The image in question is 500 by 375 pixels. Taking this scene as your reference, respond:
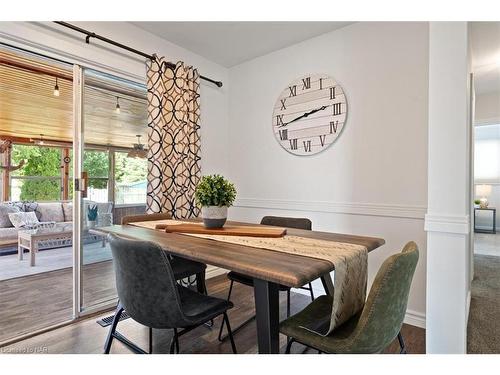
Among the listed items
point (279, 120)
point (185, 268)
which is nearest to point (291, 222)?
point (185, 268)

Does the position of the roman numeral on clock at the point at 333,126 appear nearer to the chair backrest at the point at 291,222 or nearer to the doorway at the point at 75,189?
the chair backrest at the point at 291,222

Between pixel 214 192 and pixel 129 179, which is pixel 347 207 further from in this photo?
pixel 129 179

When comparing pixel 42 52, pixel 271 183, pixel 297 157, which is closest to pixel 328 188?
pixel 297 157

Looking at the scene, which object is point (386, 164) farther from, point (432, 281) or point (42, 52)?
point (42, 52)

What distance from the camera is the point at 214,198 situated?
1825 millimetres

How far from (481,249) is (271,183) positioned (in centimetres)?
394

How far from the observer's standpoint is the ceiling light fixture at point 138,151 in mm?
2920

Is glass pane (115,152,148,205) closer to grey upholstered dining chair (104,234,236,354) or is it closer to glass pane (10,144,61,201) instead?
grey upholstered dining chair (104,234,236,354)

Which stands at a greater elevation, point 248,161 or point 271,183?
point 248,161

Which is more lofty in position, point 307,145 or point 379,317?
point 307,145

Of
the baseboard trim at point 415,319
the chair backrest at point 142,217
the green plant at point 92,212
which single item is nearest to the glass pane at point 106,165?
the green plant at point 92,212

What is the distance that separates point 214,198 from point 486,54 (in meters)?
3.20

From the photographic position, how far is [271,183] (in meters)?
3.18

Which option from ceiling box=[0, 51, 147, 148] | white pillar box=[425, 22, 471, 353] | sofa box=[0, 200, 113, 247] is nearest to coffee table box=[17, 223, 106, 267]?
sofa box=[0, 200, 113, 247]
